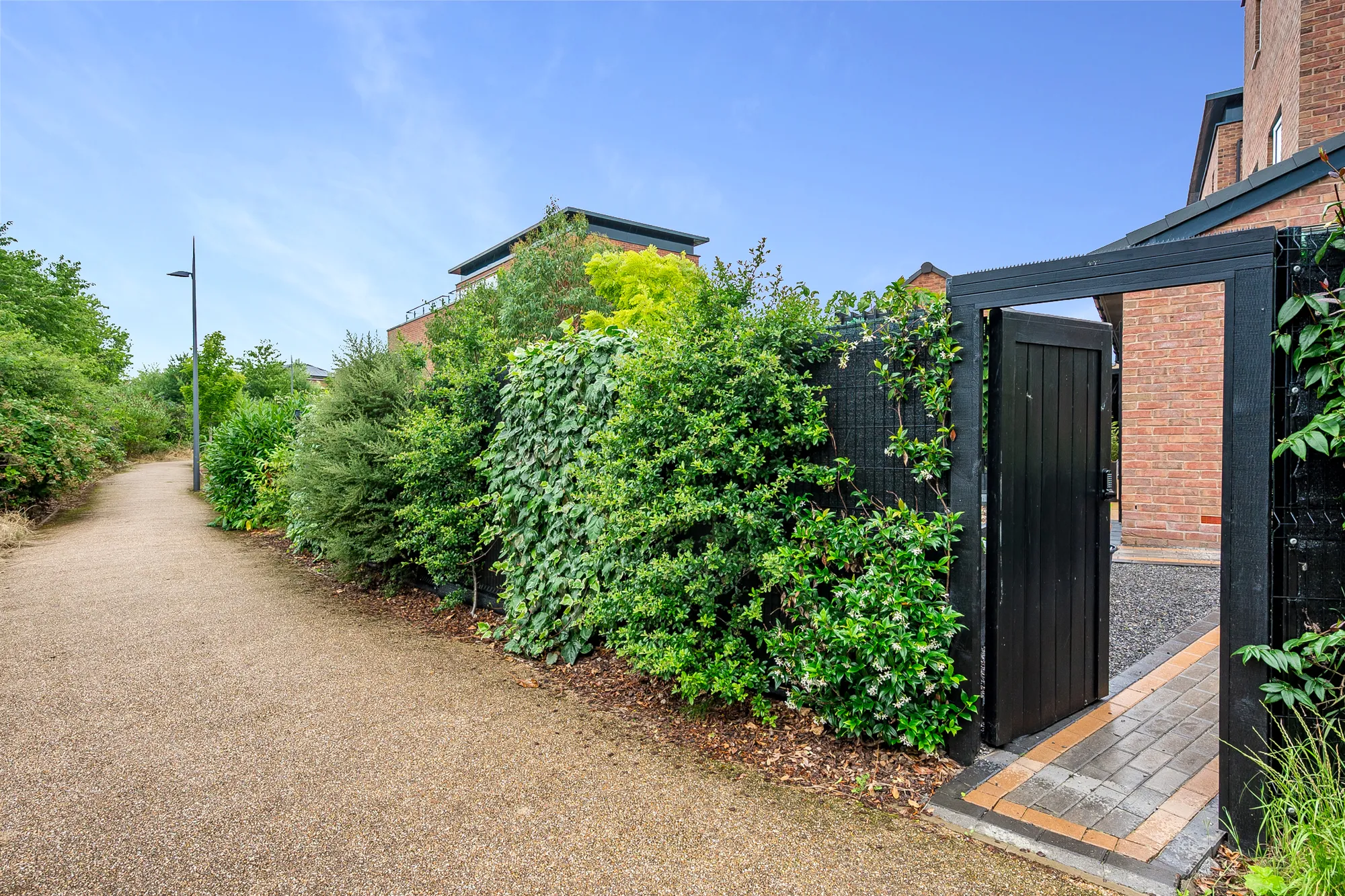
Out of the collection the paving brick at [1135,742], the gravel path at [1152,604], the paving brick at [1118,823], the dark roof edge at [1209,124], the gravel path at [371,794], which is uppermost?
the dark roof edge at [1209,124]

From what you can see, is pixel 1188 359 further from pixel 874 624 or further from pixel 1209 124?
pixel 1209 124

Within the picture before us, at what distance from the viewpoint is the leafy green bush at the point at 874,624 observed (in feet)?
9.53

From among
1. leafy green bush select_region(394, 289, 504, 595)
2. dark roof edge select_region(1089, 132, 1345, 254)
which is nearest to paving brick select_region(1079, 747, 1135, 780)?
leafy green bush select_region(394, 289, 504, 595)

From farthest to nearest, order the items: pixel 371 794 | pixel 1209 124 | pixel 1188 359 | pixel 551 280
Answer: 1. pixel 551 280
2. pixel 1209 124
3. pixel 1188 359
4. pixel 371 794

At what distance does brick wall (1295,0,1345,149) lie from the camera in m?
8.16

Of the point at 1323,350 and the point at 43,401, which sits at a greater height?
the point at 43,401

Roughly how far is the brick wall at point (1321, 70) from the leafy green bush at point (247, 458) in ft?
47.9

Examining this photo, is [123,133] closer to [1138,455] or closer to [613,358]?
[613,358]

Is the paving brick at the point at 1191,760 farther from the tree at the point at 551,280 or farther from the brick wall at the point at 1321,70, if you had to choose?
the tree at the point at 551,280

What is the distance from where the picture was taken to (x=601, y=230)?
3272 centimetres

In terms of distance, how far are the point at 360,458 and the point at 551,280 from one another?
19.6m

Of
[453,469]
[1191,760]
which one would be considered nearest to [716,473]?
[1191,760]

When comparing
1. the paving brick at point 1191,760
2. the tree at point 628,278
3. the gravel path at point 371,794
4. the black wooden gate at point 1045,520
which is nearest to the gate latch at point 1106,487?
the black wooden gate at point 1045,520

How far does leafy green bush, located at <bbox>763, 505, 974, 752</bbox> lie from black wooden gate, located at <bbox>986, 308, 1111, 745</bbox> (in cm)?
32
